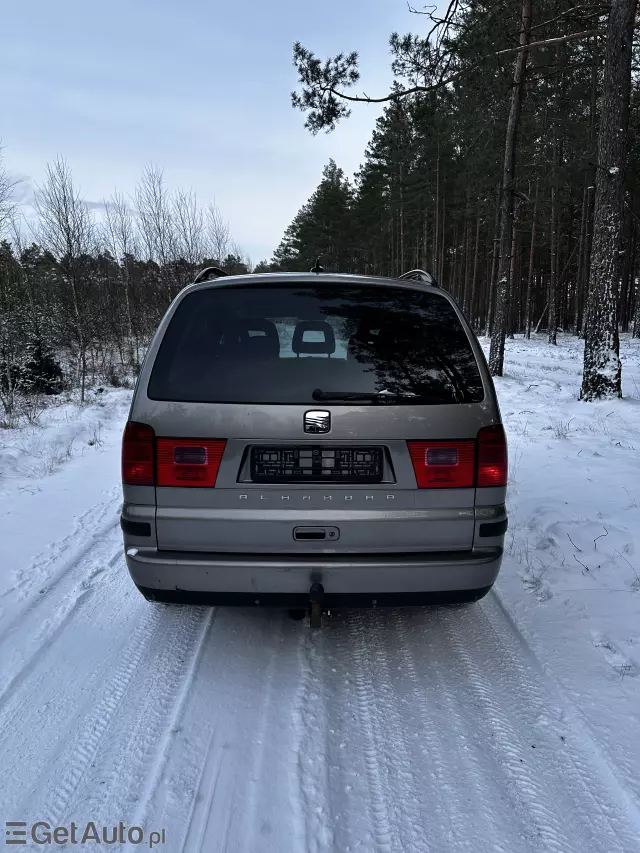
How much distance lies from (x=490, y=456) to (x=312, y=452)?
889mm

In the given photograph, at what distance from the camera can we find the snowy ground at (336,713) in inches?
77.2

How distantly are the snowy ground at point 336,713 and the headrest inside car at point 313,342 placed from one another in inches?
66.2

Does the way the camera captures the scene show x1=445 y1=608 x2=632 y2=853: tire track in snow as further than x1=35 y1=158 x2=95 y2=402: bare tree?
No

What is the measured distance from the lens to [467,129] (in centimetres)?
1606

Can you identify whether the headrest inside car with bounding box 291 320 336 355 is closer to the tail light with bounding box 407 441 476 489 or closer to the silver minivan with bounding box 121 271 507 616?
the silver minivan with bounding box 121 271 507 616

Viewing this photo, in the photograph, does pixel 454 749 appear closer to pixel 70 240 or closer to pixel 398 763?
pixel 398 763

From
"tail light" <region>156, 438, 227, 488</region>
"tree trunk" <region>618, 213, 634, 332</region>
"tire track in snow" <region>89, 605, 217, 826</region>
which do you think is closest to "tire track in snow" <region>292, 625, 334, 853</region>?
"tire track in snow" <region>89, 605, 217, 826</region>

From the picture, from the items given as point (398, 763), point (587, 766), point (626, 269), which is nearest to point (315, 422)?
point (398, 763)

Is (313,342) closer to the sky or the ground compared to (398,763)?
closer to the sky

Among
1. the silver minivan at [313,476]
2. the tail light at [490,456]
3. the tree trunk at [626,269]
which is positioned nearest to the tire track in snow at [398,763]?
the silver minivan at [313,476]

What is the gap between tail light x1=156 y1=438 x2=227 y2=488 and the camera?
8.28ft

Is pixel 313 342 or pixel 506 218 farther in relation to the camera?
pixel 506 218

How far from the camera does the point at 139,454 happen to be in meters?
2.57

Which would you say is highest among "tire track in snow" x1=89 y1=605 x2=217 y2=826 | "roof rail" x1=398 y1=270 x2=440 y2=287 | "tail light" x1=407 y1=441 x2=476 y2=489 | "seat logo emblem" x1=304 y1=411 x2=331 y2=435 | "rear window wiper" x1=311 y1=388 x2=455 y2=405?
"roof rail" x1=398 y1=270 x2=440 y2=287
